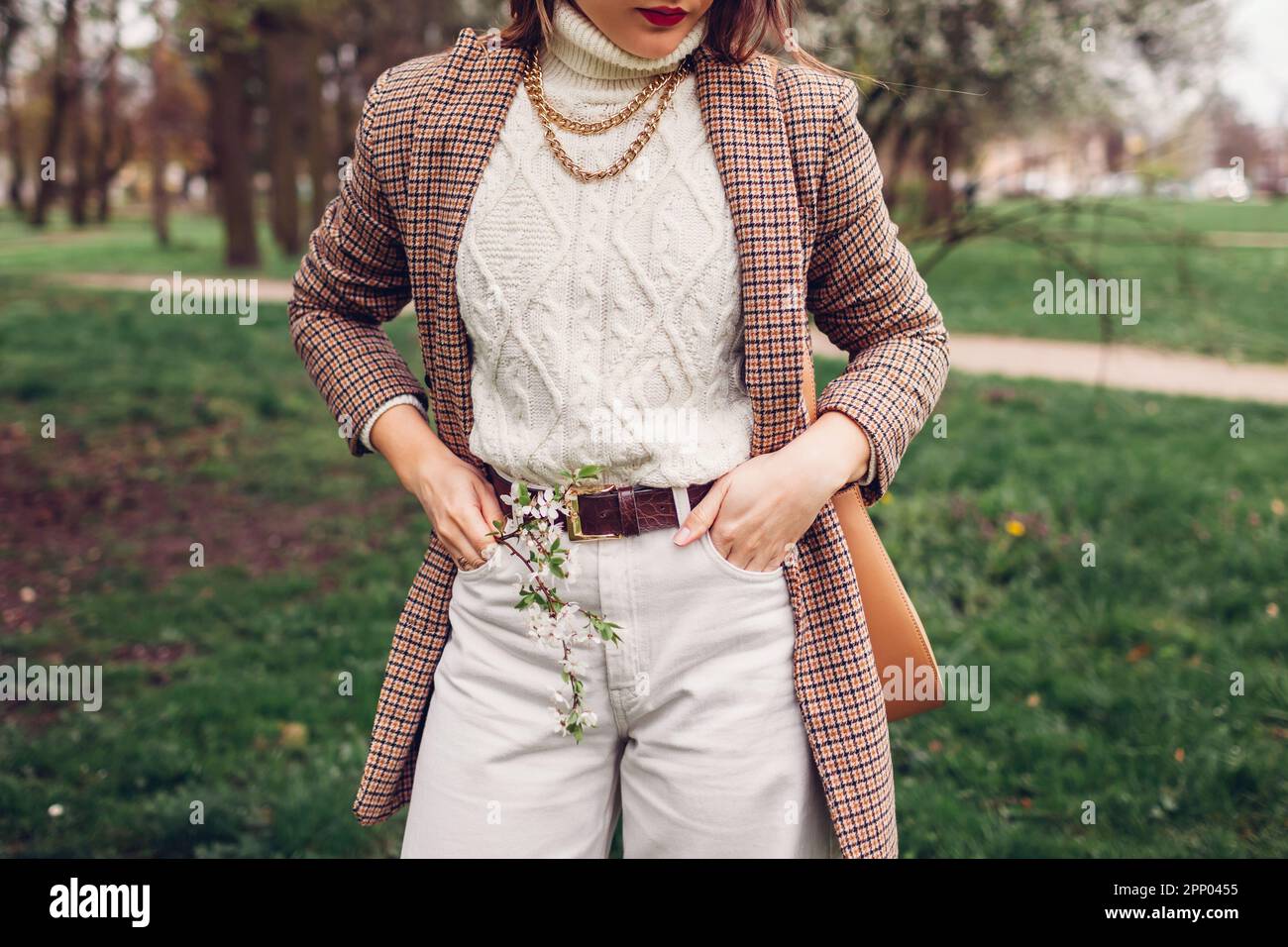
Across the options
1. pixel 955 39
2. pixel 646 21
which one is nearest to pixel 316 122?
pixel 955 39

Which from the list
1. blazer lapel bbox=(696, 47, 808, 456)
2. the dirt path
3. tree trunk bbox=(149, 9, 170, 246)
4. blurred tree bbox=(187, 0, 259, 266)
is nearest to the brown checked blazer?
blazer lapel bbox=(696, 47, 808, 456)

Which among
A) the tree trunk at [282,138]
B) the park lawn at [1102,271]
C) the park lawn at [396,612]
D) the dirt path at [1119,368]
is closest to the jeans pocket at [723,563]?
the park lawn at [396,612]

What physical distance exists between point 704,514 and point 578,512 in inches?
6.9

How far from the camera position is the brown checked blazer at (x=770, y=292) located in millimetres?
1586

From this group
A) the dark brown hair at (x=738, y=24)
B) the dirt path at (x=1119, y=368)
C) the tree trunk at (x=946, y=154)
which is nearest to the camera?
the dark brown hair at (x=738, y=24)

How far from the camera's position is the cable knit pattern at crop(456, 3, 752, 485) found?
1561mm

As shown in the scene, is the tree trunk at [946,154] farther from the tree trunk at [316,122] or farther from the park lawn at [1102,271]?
the tree trunk at [316,122]

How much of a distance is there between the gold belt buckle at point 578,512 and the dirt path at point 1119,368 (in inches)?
294

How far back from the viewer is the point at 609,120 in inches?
64.1

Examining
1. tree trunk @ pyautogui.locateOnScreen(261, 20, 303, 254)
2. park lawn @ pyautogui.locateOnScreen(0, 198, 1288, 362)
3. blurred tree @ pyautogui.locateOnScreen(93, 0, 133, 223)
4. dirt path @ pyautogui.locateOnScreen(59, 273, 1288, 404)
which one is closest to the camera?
park lawn @ pyautogui.locateOnScreen(0, 198, 1288, 362)

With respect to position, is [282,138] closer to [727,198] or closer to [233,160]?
[233,160]

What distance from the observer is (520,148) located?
1.63 m

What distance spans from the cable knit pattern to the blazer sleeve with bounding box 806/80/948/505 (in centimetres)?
17

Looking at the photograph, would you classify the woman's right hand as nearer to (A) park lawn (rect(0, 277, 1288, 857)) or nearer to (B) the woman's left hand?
(B) the woman's left hand
